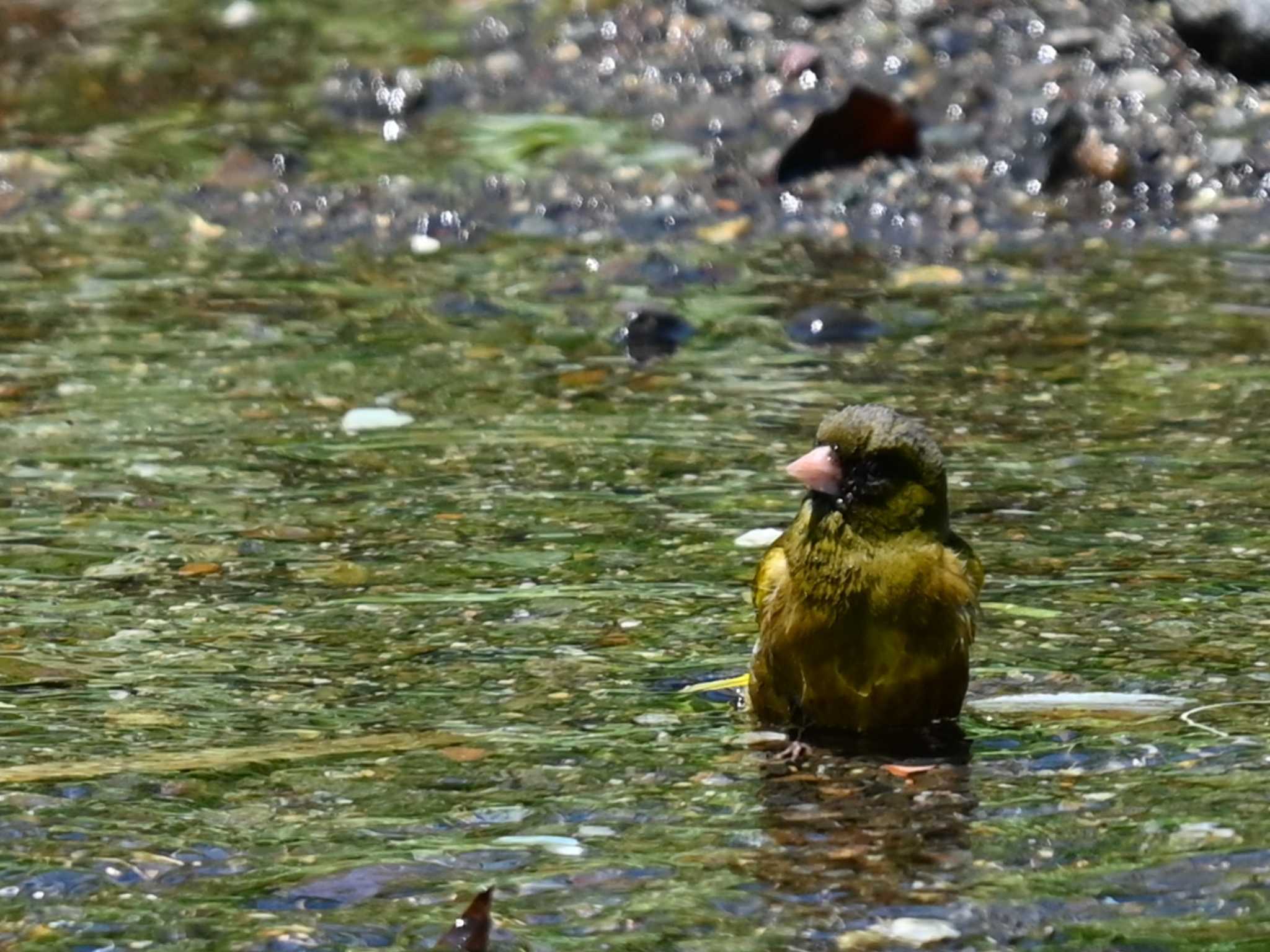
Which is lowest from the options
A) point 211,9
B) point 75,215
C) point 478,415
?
point 478,415

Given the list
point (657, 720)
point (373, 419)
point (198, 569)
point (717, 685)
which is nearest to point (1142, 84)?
point (373, 419)

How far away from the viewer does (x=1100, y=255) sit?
891 cm

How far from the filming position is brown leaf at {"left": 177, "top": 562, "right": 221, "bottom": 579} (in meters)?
5.55

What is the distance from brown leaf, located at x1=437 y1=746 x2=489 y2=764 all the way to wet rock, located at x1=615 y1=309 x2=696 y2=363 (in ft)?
11.7

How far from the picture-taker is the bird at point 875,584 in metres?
3.99

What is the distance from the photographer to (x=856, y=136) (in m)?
9.59

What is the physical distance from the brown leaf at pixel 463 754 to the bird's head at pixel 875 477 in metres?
0.75

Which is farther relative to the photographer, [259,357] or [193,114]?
[193,114]

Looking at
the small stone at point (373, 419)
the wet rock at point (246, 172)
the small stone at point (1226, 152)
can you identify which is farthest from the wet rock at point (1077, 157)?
the small stone at point (373, 419)

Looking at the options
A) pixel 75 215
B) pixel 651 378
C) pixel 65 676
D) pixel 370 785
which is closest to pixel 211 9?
pixel 75 215

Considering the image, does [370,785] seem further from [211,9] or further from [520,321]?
[211,9]

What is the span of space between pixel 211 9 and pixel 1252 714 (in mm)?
8625

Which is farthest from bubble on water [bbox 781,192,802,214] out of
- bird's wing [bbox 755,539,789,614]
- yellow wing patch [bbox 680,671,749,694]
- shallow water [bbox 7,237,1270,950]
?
bird's wing [bbox 755,539,789,614]

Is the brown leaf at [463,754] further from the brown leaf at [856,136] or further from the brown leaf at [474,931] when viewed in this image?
the brown leaf at [856,136]
